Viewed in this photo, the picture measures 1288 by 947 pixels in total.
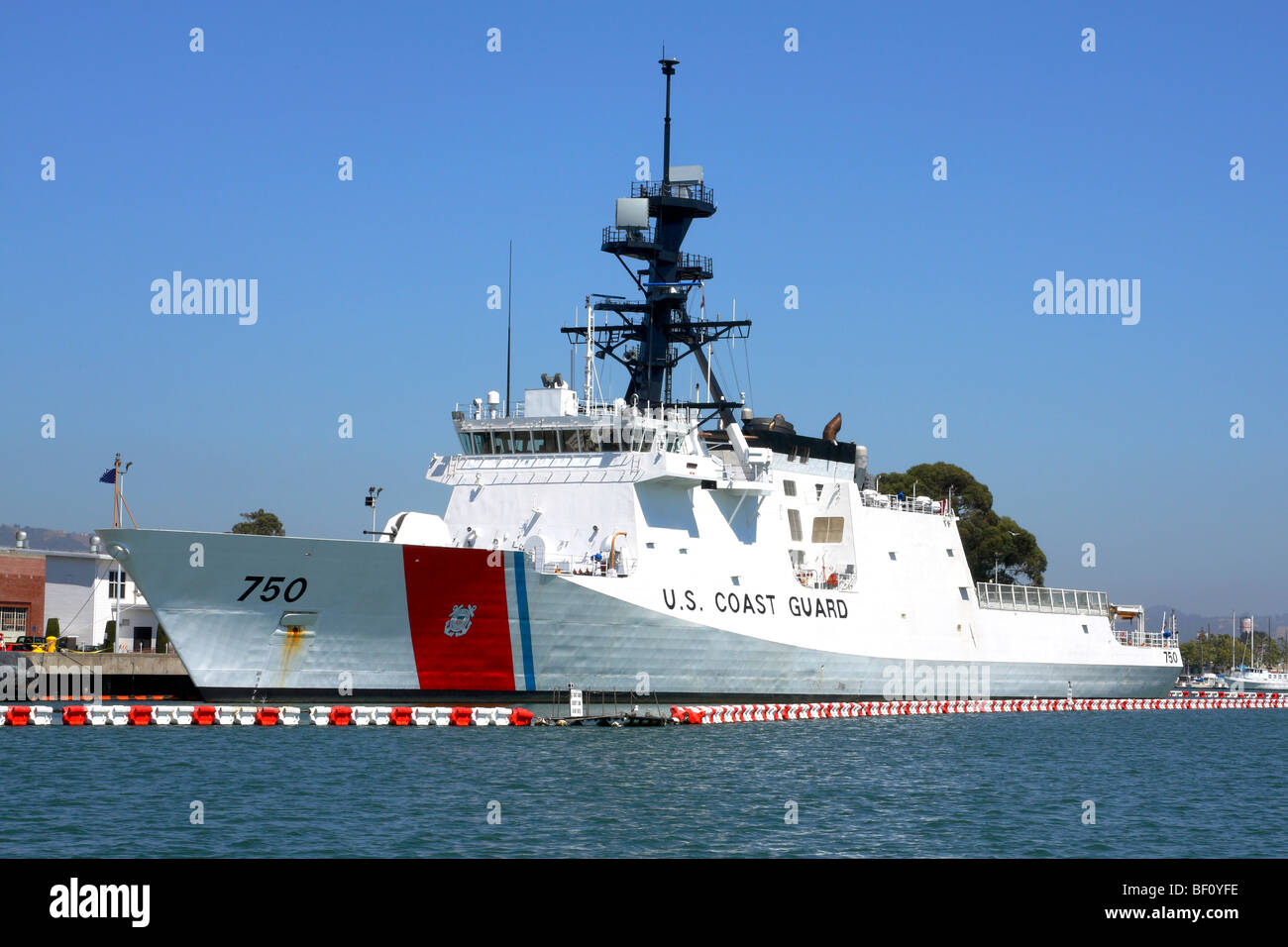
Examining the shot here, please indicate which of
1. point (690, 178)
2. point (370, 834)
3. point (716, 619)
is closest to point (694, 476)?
point (716, 619)

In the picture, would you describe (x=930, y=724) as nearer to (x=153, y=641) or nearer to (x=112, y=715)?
(x=112, y=715)

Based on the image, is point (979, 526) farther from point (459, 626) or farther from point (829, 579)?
point (459, 626)

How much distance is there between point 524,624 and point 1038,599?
75.6 feet

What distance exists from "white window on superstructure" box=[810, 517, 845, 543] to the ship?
62 mm

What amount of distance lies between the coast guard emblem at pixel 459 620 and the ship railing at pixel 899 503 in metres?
14.4

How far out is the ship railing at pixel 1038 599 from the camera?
147 feet

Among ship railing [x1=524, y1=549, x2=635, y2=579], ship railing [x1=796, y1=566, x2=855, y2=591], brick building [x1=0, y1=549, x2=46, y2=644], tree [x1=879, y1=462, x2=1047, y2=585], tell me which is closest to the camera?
ship railing [x1=524, y1=549, x2=635, y2=579]

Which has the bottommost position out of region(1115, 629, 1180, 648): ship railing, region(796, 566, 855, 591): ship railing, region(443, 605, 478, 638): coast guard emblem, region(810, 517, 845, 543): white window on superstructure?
region(1115, 629, 1180, 648): ship railing

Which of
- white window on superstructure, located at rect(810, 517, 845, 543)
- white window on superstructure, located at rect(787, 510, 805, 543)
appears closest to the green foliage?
white window on superstructure, located at rect(810, 517, 845, 543)

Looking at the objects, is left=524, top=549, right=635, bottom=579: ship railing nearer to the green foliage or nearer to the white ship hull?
the white ship hull

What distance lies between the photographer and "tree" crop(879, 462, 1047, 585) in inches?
2840

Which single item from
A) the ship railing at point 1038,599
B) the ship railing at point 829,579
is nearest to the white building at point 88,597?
the ship railing at point 829,579

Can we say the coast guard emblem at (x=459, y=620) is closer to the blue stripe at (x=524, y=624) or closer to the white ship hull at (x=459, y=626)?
the white ship hull at (x=459, y=626)

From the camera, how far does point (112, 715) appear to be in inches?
1183
